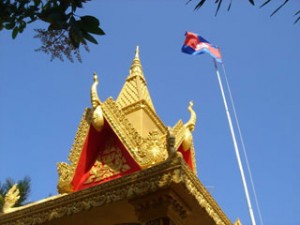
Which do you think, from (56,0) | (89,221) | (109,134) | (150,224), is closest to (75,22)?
(56,0)

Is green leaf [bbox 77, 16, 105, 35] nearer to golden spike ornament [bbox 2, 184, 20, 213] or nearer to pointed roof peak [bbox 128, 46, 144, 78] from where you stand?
golden spike ornament [bbox 2, 184, 20, 213]

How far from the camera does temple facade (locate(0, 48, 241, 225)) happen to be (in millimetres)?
7035

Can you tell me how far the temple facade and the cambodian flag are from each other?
9613mm

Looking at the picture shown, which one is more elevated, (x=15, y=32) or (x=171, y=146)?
(x=171, y=146)

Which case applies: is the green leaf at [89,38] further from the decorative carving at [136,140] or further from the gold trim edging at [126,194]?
the decorative carving at [136,140]

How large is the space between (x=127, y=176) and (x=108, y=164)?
1907 mm

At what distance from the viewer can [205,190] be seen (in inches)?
291

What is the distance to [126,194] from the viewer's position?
7.20 meters

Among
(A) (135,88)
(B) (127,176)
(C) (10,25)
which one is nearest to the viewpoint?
(C) (10,25)

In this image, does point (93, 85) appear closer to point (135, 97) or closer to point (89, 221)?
point (135, 97)

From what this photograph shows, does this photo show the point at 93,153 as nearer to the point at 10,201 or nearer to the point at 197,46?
the point at 10,201

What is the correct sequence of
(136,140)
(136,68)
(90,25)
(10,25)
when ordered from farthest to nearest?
(136,68) < (136,140) < (10,25) < (90,25)

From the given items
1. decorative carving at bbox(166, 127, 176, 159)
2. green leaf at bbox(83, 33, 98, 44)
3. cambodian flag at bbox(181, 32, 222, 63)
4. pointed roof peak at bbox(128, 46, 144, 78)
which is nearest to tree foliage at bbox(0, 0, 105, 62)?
green leaf at bbox(83, 33, 98, 44)

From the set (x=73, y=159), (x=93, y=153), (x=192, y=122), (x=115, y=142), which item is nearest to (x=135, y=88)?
(x=192, y=122)
